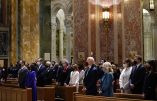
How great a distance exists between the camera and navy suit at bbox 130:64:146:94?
12555mm

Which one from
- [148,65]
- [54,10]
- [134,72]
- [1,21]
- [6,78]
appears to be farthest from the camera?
[54,10]

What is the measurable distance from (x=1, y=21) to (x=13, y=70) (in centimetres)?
501

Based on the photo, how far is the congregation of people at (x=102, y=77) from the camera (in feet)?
35.3

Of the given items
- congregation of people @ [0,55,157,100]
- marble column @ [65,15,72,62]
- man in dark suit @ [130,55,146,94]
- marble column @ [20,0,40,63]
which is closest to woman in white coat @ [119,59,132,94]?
congregation of people @ [0,55,157,100]

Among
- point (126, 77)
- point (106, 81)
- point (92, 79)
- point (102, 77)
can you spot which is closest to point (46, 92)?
point (92, 79)

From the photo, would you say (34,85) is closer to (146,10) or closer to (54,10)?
(146,10)

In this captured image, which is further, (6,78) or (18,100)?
(6,78)

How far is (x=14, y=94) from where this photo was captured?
16.6m

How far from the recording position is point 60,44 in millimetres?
36406

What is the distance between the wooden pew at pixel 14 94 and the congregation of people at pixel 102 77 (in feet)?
1.61

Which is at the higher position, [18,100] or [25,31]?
[25,31]

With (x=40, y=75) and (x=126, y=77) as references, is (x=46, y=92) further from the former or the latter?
(x=126, y=77)

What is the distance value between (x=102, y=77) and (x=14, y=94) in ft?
16.9

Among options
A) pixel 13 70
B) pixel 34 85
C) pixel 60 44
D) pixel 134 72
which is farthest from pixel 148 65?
pixel 60 44
